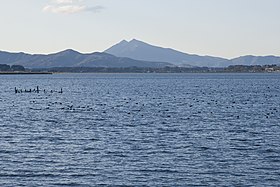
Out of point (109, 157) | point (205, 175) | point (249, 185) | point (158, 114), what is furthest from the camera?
point (158, 114)

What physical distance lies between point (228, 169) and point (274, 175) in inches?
123

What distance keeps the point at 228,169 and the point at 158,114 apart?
4037 cm

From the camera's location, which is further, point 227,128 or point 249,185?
point 227,128

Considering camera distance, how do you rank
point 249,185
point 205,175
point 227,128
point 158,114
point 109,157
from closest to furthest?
point 249,185 < point 205,175 < point 109,157 < point 227,128 < point 158,114

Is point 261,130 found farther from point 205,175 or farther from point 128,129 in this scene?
point 205,175

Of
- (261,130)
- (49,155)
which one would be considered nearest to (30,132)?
(49,155)

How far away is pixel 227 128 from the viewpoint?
57.8m

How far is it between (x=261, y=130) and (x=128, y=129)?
45.7 ft

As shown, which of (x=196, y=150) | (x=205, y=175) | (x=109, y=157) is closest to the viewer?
(x=205, y=175)

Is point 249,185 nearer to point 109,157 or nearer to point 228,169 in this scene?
point 228,169

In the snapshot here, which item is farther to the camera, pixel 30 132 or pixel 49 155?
pixel 30 132

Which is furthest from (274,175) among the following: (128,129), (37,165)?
(128,129)

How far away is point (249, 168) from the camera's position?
3591 cm

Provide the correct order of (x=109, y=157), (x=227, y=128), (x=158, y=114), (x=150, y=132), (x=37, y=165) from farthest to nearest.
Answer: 1. (x=158, y=114)
2. (x=227, y=128)
3. (x=150, y=132)
4. (x=109, y=157)
5. (x=37, y=165)
